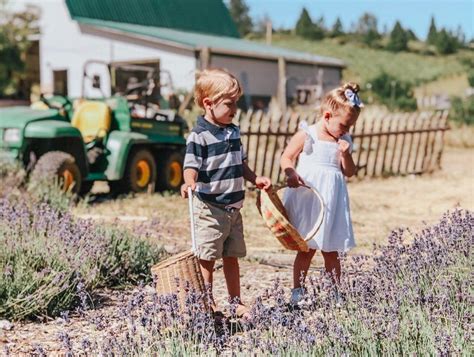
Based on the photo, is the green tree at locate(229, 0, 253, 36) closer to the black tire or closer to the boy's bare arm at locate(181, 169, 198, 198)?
the black tire

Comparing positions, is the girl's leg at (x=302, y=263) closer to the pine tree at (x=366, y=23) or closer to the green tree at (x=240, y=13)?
the pine tree at (x=366, y=23)

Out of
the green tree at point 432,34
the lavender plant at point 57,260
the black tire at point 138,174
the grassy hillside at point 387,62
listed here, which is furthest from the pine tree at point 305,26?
the lavender plant at point 57,260

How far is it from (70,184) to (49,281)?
3.95 metres

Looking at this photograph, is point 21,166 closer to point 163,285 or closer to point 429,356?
point 163,285

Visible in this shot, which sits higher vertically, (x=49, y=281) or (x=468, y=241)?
(x=468, y=241)

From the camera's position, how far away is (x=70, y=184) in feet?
26.2

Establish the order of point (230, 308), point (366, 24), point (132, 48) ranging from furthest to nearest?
1. point (366, 24)
2. point (132, 48)
3. point (230, 308)

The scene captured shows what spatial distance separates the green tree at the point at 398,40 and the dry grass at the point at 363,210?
195 ft

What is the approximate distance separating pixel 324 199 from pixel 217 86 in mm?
1026

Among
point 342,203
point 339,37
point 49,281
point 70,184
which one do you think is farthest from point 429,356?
point 339,37

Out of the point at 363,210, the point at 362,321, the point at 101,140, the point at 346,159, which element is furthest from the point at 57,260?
the point at 363,210

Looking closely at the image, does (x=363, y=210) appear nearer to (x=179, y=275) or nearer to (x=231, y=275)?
(x=231, y=275)

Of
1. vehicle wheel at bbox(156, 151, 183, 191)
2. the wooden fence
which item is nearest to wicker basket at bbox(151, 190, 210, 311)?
vehicle wheel at bbox(156, 151, 183, 191)

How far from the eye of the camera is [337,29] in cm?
7888
